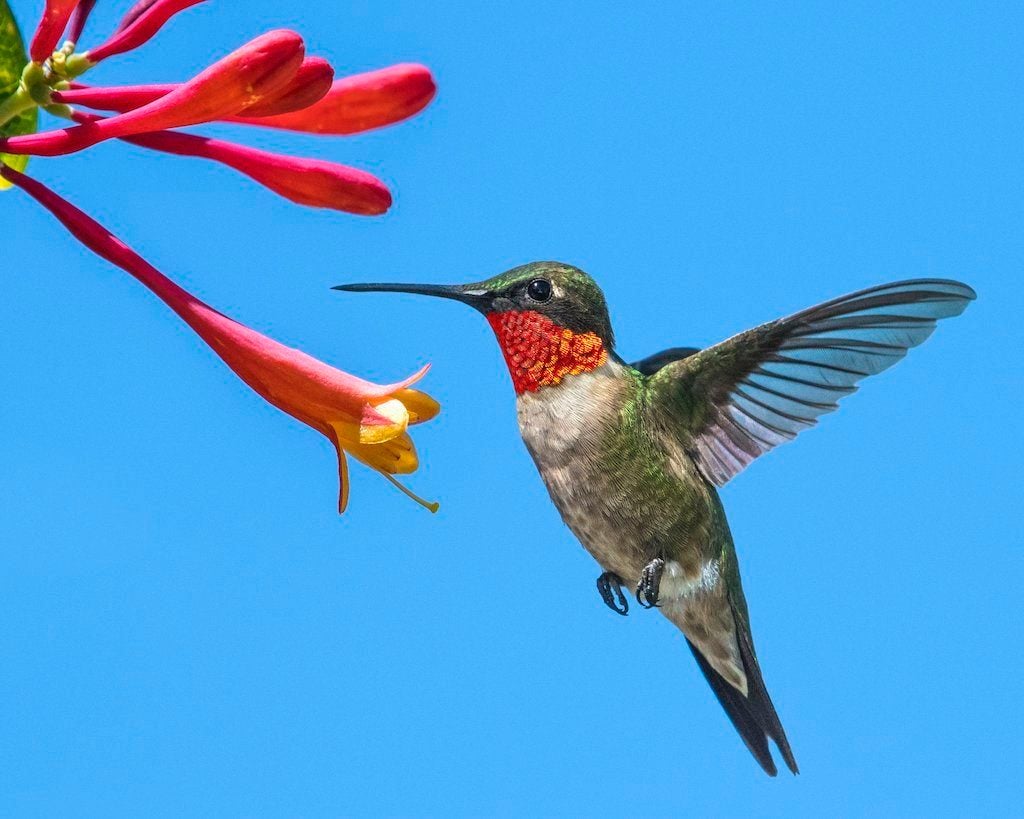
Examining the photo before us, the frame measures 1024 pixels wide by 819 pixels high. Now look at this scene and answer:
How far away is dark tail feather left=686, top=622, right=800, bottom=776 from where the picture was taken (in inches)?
229

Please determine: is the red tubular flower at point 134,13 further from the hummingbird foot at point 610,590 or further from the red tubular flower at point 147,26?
the hummingbird foot at point 610,590

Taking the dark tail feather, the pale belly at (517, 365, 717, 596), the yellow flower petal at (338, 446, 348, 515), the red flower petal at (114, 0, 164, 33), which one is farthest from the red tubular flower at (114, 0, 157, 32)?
the dark tail feather

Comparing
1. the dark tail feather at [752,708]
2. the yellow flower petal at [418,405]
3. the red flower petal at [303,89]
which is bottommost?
the dark tail feather at [752,708]

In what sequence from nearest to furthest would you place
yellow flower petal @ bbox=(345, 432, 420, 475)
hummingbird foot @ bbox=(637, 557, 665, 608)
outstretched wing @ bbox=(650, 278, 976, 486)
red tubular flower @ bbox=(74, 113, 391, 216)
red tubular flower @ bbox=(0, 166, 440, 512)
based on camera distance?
1. red tubular flower @ bbox=(0, 166, 440, 512)
2. red tubular flower @ bbox=(74, 113, 391, 216)
3. yellow flower petal @ bbox=(345, 432, 420, 475)
4. outstretched wing @ bbox=(650, 278, 976, 486)
5. hummingbird foot @ bbox=(637, 557, 665, 608)

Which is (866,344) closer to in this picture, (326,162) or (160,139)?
(326,162)

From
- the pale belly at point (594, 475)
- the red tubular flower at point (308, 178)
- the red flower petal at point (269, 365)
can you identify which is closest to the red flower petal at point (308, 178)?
the red tubular flower at point (308, 178)

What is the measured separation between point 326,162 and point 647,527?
2.22 meters

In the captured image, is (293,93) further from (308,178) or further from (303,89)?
(308,178)

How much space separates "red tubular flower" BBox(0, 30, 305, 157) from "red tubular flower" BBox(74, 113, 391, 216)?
0.67m

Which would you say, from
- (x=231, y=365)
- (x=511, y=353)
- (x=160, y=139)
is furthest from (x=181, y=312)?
(x=511, y=353)

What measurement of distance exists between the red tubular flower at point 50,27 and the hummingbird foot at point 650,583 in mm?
3063

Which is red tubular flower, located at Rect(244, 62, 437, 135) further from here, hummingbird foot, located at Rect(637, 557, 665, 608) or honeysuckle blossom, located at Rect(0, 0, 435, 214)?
hummingbird foot, located at Rect(637, 557, 665, 608)

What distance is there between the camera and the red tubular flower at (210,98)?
2.76 meters

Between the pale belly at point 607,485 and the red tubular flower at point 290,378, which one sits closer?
the red tubular flower at point 290,378
